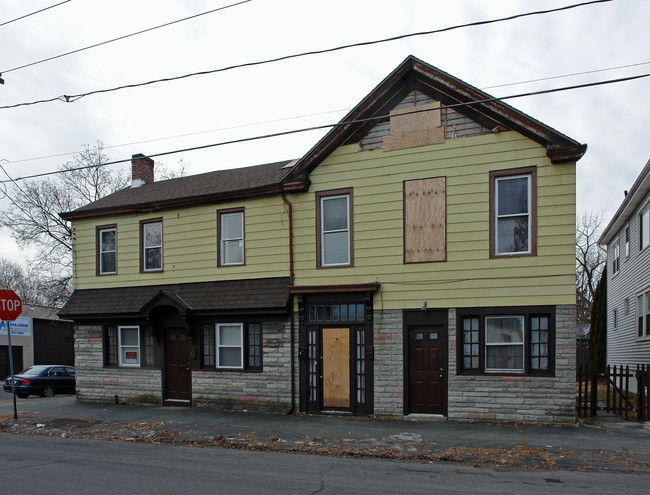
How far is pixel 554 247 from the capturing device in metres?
11.8

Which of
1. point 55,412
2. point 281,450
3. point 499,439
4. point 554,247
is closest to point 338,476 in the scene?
point 281,450

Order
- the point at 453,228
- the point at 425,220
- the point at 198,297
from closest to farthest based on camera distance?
the point at 453,228, the point at 425,220, the point at 198,297

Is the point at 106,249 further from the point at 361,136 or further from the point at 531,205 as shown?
the point at 531,205

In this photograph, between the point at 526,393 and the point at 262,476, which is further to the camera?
the point at 526,393

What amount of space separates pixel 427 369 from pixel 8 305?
36.5 ft

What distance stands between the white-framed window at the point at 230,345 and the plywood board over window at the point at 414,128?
6.53 metres

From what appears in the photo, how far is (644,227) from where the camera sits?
1822 centimetres

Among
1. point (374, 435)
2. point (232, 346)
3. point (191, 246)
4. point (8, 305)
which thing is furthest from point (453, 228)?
point (8, 305)

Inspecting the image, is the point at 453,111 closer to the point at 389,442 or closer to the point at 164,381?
the point at 389,442

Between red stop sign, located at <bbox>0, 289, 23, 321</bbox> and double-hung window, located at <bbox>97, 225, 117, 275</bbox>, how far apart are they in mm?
3187

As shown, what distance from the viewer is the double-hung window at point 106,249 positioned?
1745 centimetres

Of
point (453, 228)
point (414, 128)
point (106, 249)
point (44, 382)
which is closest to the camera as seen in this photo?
point (453, 228)

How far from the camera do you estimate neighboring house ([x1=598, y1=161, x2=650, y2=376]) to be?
17719 mm

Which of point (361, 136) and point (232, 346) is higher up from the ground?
point (361, 136)
